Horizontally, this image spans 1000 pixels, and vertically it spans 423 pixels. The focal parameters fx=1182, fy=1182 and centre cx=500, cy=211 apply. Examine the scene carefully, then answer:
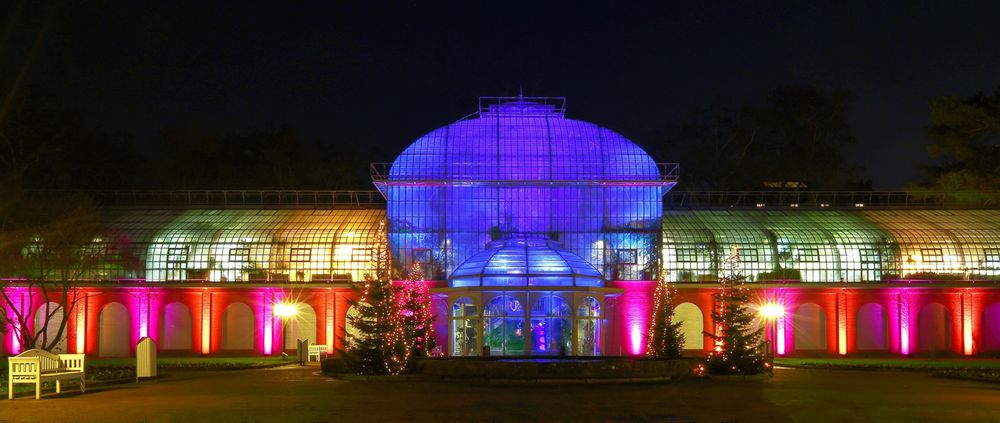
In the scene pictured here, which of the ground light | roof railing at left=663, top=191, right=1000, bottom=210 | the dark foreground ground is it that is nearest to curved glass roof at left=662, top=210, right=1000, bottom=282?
roof railing at left=663, top=191, right=1000, bottom=210

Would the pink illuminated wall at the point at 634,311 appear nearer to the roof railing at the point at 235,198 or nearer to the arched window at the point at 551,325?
the arched window at the point at 551,325

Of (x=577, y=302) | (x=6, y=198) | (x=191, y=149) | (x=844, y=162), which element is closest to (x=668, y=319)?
(x=577, y=302)

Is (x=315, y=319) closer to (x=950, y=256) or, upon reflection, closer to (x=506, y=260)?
(x=506, y=260)

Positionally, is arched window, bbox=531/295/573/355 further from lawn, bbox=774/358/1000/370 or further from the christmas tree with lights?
the christmas tree with lights

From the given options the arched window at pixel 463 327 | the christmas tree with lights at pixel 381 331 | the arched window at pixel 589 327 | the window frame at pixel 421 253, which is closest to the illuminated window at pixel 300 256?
the window frame at pixel 421 253

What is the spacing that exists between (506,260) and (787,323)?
15853 mm

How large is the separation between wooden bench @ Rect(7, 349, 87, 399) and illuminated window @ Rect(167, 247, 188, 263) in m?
27.2

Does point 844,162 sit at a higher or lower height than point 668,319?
higher

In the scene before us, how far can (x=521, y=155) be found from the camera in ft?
180

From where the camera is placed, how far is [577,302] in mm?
49875

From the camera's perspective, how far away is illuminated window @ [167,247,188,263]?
58062 mm

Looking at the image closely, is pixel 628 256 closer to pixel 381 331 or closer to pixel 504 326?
pixel 504 326

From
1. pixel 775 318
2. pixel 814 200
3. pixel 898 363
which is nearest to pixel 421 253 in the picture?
pixel 775 318

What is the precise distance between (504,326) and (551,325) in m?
2.17
